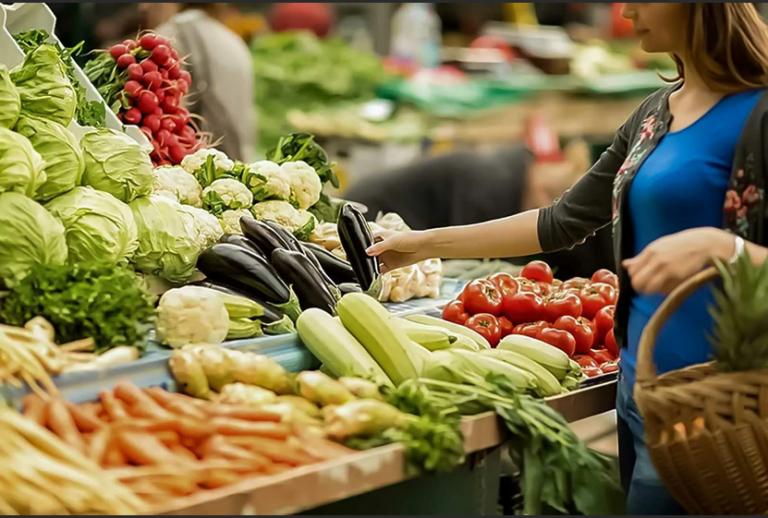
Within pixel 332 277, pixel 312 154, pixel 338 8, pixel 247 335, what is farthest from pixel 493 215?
pixel 338 8

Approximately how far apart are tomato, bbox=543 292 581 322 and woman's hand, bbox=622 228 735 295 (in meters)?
1.14

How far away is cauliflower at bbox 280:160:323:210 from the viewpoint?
367 cm

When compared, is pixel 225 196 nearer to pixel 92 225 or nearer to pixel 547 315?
pixel 92 225

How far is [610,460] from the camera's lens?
8.53ft

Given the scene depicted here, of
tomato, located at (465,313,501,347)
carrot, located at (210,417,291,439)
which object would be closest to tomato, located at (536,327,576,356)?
tomato, located at (465,313,501,347)

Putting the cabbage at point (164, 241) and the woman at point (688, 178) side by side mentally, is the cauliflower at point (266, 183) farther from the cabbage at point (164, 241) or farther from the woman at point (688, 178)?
the woman at point (688, 178)

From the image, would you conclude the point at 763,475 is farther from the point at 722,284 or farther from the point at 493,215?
the point at 493,215

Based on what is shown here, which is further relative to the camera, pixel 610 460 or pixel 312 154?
pixel 312 154

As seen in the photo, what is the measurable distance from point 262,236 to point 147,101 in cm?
101

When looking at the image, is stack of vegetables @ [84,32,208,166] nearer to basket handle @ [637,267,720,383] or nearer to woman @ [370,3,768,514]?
woman @ [370,3,768,514]

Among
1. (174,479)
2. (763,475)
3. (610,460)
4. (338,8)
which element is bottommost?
(338,8)

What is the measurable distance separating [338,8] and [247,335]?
31.9 ft

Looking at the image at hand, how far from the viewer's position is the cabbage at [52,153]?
2.69 metres

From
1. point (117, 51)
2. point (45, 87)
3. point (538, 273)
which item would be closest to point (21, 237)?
point (45, 87)
